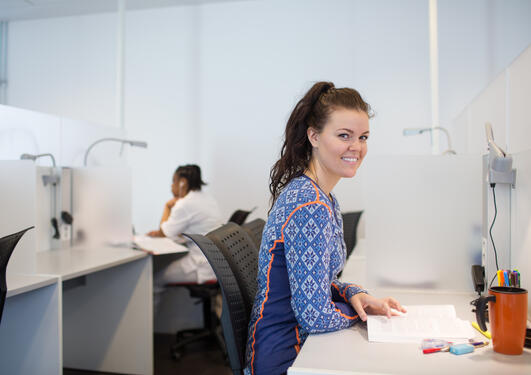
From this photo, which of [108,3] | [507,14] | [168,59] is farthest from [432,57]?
[108,3]

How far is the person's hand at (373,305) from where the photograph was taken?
1.22 metres

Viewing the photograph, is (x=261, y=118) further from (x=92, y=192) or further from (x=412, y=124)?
(x=92, y=192)

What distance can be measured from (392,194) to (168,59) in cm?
289

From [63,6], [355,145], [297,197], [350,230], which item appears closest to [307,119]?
[355,145]

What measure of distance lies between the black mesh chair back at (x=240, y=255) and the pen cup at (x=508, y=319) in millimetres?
705

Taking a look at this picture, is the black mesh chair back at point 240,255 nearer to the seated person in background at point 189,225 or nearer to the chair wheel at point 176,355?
the seated person in background at point 189,225

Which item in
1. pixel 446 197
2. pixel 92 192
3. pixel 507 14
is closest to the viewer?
pixel 446 197

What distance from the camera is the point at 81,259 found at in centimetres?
236

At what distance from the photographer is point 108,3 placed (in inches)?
158

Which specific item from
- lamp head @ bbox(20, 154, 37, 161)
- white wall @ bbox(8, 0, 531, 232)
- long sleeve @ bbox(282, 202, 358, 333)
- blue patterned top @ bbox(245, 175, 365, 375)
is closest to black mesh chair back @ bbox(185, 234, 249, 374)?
blue patterned top @ bbox(245, 175, 365, 375)

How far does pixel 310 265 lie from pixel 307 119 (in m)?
0.45

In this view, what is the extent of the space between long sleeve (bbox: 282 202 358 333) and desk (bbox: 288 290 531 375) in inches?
1.9

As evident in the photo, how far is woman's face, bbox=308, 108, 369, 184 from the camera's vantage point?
125 centimetres

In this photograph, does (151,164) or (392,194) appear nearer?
(392,194)
